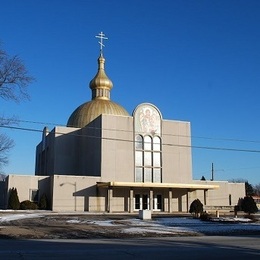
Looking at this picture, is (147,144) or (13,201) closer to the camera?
(13,201)

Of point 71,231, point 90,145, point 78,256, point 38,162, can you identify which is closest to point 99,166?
point 90,145

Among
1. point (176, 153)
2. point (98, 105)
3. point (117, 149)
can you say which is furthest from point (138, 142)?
point (98, 105)

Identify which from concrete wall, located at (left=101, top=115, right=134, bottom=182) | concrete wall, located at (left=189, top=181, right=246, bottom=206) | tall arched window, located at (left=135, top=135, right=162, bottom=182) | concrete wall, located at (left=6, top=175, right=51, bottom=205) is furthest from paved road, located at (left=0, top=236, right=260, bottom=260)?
concrete wall, located at (left=189, top=181, right=246, bottom=206)

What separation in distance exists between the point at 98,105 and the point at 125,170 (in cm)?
1302

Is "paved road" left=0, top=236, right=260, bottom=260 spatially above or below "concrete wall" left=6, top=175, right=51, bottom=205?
below

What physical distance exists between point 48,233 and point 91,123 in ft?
109

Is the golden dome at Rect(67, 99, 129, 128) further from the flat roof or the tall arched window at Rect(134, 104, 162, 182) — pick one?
the flat roof

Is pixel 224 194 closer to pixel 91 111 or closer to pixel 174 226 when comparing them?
pixel 91 111

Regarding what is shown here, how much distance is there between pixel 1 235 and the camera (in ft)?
61.7

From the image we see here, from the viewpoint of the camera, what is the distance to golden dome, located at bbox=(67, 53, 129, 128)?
5712 centimetres

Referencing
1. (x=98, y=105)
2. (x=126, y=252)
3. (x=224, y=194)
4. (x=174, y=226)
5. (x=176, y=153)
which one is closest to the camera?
(x=126, y=252)

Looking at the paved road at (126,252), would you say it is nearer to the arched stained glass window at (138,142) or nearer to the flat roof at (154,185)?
the flat roof at (154,185)

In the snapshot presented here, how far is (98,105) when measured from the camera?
57.9m

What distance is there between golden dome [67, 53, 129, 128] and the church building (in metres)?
1.08
